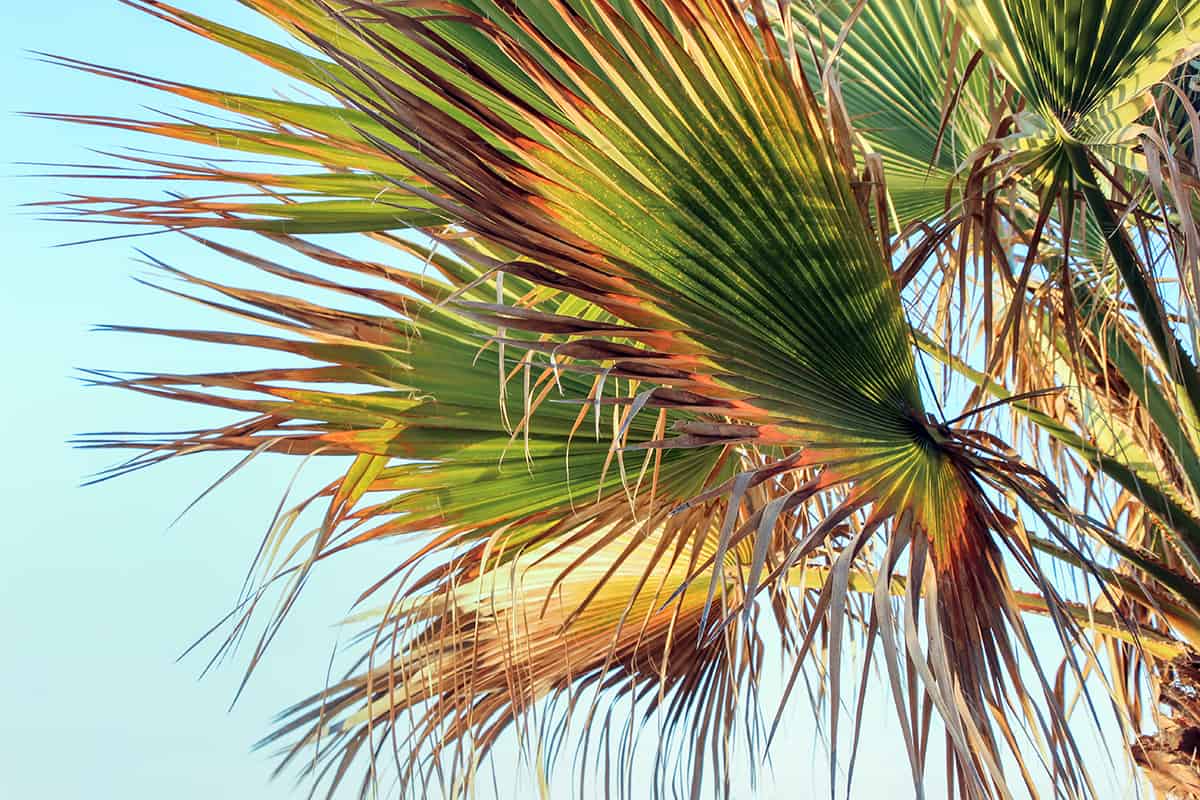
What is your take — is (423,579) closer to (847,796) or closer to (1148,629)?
(847,796)

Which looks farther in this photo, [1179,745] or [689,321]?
[1179,745]

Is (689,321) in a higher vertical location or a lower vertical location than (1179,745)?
higher

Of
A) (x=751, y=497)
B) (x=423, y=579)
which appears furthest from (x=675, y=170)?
(x=423, y=579)

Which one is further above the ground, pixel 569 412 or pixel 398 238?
pixel 398 238

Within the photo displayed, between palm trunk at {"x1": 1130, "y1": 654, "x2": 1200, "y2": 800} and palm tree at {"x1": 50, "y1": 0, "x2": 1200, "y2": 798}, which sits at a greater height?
palm tree at {"x1": 50, "y1": 0, "x2": 1200, "y2": 798}

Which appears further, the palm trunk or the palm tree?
the palm trunk

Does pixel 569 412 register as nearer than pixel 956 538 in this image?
No

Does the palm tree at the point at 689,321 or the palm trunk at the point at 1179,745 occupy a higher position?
the palm tree at the point at 689,321

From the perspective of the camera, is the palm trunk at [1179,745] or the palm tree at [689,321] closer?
the palm tree at [689,321]
